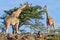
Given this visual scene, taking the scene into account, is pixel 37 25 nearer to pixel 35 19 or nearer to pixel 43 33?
pixel 35 19

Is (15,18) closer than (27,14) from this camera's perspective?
Yes

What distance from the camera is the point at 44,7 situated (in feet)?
105

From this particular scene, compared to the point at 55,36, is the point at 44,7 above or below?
above

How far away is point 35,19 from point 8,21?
714cm

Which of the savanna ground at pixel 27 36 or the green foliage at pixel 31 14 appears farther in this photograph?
the green foliage at pixel 31 14

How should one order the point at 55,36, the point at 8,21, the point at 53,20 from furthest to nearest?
the point at 53,20, the point at 8,21, the point at 55,36

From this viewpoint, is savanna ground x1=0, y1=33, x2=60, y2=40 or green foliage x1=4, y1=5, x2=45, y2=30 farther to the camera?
green foliage x1=4, y1=5, x2=45, y2=30

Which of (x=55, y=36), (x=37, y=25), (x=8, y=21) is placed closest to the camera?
(x=55, y=36)

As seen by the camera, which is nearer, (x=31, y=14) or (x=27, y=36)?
(x=27, y=36)

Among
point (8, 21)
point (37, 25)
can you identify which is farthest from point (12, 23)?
point (37, 25)

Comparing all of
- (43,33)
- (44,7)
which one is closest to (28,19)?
(44,7)

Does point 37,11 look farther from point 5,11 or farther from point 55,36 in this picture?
point 55,36

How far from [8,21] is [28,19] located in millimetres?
6484

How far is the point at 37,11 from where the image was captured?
117ft
